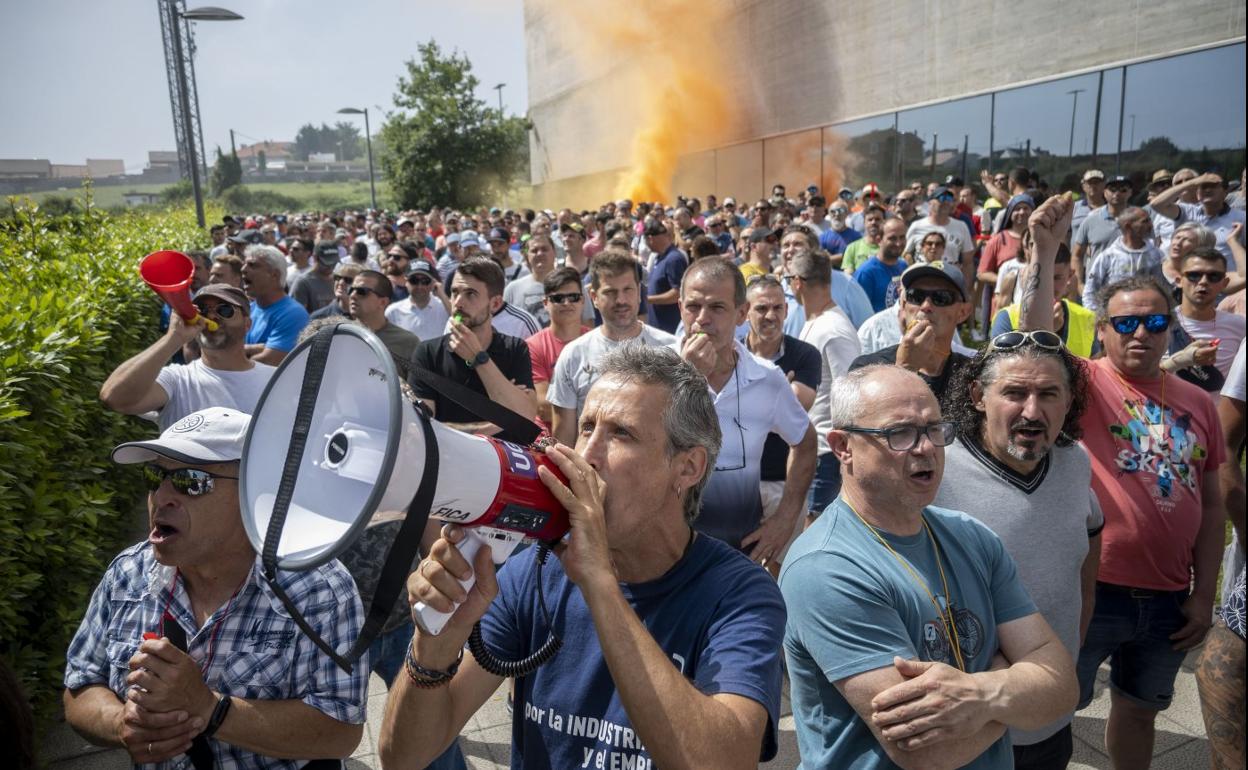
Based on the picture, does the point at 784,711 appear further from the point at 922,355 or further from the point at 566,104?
the point at 566,104

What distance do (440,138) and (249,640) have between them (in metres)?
41.3

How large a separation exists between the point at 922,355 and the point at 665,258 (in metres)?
5.49

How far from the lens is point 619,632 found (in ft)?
5.41

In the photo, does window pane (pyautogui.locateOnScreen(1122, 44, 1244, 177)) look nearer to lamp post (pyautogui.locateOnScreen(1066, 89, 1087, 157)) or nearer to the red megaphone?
lamp post (pyautogui.locateOnScreen(1066, 89, 1087, 157))

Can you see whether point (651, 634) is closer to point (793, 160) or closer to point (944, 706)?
point (944, 706)

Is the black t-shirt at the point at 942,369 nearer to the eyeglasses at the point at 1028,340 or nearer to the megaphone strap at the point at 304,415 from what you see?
the eyeglasses at the point at 1028,340

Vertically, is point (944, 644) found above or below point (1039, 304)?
below

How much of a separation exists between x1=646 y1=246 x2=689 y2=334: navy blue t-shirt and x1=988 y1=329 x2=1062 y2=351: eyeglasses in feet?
19.3

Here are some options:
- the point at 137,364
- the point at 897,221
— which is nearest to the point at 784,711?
the point at 137,364

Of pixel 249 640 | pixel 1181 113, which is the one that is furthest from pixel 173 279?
pixel 1181 113

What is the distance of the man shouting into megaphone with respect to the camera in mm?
1645

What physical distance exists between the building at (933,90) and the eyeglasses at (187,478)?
2375mm

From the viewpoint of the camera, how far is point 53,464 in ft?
15.1

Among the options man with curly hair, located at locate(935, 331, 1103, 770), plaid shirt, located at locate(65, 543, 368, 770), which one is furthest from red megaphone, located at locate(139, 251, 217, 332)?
man with curly hair, located at locate(935, 331, 1103, 770)
